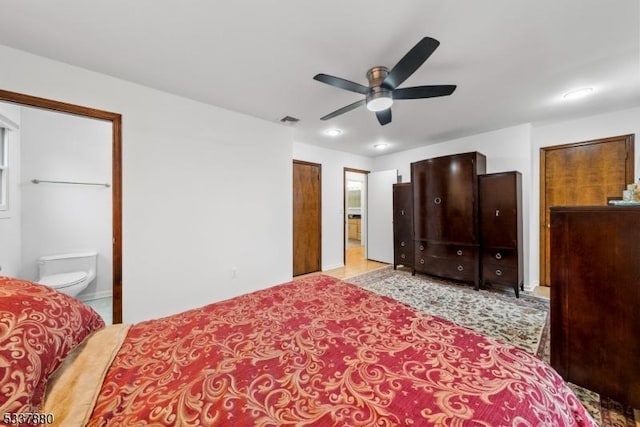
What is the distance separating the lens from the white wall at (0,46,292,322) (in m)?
2.16

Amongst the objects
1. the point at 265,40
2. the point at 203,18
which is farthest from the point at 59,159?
the point at 265,40

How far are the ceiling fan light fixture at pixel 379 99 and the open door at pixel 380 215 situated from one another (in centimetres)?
296

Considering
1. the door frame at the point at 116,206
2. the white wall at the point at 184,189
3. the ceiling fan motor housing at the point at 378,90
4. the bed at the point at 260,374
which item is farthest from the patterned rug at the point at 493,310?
the door frame at the point at 116,206

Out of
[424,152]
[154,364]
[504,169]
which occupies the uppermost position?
[424,152]

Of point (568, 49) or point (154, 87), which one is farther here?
point (154, 87)

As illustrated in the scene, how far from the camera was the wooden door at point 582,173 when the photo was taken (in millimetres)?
3010

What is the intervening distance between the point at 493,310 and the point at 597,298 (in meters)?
1.41

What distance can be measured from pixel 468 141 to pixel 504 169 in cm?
73

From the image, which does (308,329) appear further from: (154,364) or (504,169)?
(504,169)

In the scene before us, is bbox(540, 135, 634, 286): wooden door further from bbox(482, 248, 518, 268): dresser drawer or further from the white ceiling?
the white ceiling

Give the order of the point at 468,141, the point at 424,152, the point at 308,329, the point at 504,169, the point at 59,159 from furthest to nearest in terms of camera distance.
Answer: the point at 424,152 → the point at 468,141 → the point at 504,169 → the point at 59,159 → the point at 308,329

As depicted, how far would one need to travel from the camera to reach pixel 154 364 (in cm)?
88

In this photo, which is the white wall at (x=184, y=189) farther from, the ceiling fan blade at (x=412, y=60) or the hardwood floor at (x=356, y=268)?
the ceiling fan blade at (x=412, y=60)

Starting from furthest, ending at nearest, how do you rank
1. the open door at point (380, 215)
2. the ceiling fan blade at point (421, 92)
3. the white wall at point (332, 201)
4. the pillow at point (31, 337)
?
the open door at point (380, 215) < the white wall at point (332, 201) < the ceiling fan blade at point (421, 92) < the pillow at point (31, 337)
